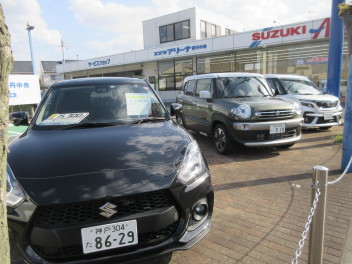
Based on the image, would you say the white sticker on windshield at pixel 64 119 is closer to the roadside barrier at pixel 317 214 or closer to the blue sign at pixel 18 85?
the roadside barrier at pixel 317 214

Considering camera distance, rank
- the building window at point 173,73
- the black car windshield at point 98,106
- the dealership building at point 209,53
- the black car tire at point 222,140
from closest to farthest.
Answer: the black car windshield at point 98,106, the black car tire at point 222,140, the dealership building at point 209,53, the building window at point 173,73

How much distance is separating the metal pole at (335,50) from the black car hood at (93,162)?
23.0 ft

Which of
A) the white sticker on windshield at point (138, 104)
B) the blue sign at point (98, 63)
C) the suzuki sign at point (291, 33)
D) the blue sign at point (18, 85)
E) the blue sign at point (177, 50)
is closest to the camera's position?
the white sticker on windshield at point (138, 104)

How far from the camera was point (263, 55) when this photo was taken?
16641 mm

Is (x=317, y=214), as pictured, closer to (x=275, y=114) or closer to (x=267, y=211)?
(x=267, y=211)

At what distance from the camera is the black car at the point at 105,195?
1.73 m

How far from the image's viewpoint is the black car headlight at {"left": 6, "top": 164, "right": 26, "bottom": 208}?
1782 millimetres

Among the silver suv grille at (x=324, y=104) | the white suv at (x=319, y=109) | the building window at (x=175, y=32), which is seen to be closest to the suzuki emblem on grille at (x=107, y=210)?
the white suv at (x=319, y=109)

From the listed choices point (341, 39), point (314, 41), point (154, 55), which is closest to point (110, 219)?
point (341, 39)

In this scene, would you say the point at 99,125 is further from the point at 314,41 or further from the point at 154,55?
the point at 154,55

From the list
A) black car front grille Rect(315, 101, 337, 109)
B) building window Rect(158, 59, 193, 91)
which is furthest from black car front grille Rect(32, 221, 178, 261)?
building window Rect(158, 59, 193, 91)

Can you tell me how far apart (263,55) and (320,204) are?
1637 cm

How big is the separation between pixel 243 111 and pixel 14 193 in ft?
13.5

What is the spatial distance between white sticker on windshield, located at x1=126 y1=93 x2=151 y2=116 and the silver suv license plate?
154 cm
